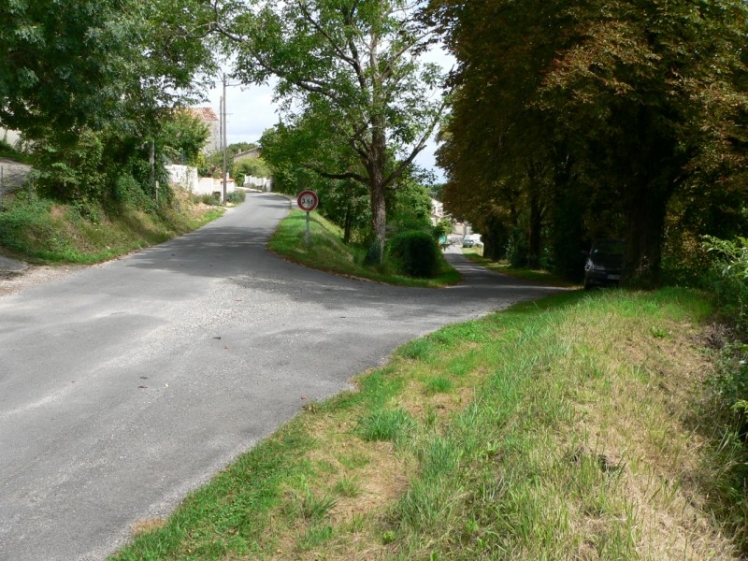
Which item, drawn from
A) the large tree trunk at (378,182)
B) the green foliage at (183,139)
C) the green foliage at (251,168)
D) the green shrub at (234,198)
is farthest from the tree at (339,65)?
the green foliage at (251,168)

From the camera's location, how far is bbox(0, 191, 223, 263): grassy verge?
1648cm

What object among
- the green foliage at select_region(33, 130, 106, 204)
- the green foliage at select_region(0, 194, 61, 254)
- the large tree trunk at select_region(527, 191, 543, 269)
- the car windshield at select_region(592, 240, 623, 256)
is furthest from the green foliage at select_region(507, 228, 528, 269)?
the green foliage at select_region(0, 194, 61, 254)

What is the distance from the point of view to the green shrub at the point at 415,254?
30453 millimetres

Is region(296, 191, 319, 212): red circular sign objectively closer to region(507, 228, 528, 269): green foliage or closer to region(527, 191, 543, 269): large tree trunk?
region(527, 191, 543, 269): large tree trunk

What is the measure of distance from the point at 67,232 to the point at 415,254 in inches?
631

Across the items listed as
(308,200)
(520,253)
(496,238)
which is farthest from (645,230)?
(496,238)

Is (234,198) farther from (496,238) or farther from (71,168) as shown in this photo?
(71,168)

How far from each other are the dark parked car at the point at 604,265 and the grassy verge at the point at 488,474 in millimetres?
12104

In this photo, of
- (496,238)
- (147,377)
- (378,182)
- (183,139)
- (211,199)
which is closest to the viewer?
(147,377)

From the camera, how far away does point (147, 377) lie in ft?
23.7

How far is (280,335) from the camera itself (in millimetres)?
9570

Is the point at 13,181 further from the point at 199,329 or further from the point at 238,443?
the point at 238,443

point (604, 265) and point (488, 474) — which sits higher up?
point (604, 265)

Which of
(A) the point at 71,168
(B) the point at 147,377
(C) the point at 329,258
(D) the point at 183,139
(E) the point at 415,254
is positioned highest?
(D) the point at 183,139
